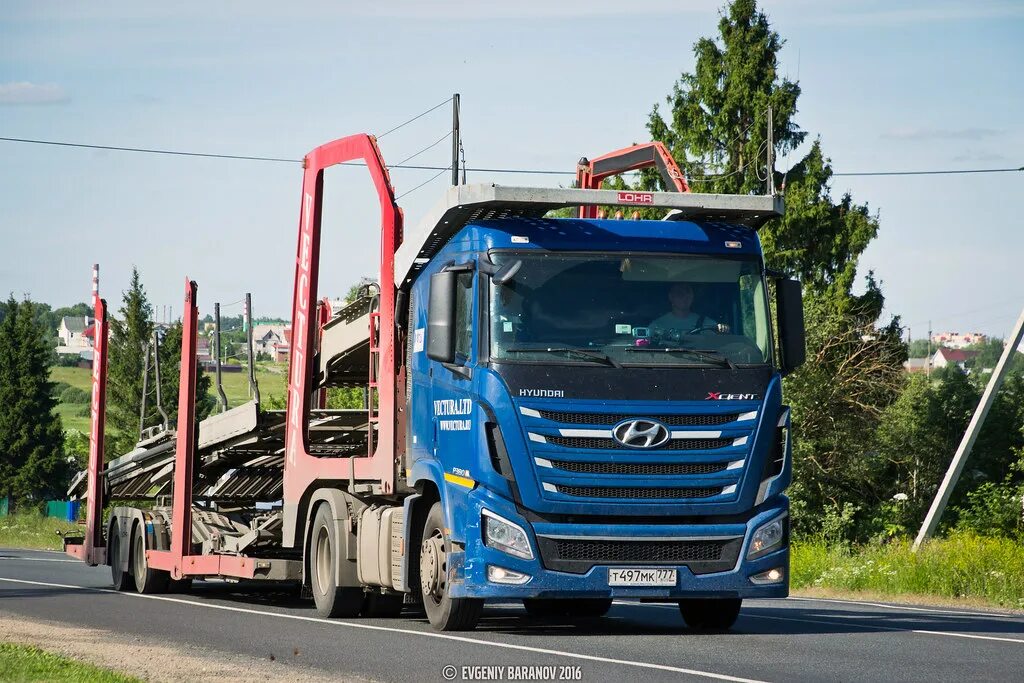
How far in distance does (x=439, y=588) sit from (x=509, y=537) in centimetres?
112

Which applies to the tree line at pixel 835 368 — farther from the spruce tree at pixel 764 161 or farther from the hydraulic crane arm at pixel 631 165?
the hydraulic crane arm at pixel 631 165

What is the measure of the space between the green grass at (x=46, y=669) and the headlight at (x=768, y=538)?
15.6 ft

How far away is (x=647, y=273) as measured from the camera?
12.0m

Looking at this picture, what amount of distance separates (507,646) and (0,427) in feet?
246

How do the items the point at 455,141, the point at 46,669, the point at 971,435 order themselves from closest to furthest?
the point at 46,669 < the point at 455,141 < the point at 971,435

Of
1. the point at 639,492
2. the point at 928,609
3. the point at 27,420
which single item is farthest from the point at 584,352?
the point at 27,420

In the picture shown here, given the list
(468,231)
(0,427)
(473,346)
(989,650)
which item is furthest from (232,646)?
(0,427)

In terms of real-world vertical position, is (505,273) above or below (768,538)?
above

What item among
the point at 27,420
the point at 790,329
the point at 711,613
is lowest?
the point at 711,613

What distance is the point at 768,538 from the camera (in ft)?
38.8

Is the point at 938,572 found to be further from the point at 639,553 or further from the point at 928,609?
the point at 639,553

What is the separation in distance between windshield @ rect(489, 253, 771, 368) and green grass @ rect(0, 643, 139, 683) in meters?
3.65

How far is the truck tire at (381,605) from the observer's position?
1449 centimetres

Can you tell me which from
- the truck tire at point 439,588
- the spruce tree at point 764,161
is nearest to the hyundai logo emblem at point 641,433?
the truck tire at point 439,588
